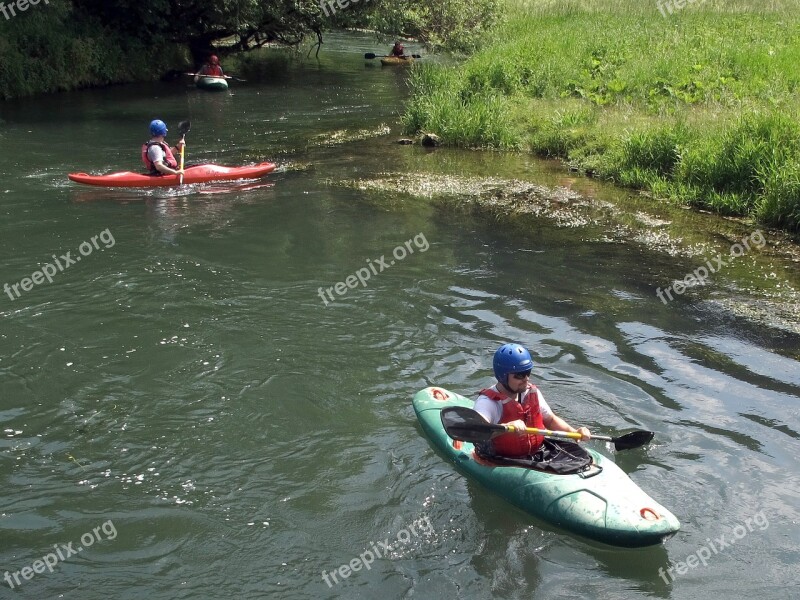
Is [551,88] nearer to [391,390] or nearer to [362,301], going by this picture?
[362,301]

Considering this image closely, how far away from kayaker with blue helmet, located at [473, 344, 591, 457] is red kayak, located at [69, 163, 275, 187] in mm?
8703

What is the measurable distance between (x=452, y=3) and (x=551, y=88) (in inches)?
397

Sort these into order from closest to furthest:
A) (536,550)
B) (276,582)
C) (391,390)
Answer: (276,582) → (536,550) → (391,390)

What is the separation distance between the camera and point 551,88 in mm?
18125

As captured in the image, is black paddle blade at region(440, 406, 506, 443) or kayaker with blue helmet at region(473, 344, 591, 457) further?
kayaker with blue helmet at region(473, 344, 591, 457)

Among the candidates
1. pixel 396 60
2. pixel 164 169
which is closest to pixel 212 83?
pixel 396 60

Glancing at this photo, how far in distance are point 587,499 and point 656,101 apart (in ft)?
40.0

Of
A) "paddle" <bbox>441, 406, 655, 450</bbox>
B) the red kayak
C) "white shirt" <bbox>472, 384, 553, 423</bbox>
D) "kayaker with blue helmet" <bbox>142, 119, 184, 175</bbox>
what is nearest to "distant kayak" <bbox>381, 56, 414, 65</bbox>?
the red kayak

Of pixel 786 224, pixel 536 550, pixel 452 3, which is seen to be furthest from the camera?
pixel 452 3

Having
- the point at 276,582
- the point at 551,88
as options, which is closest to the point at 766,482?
the point at 276,582

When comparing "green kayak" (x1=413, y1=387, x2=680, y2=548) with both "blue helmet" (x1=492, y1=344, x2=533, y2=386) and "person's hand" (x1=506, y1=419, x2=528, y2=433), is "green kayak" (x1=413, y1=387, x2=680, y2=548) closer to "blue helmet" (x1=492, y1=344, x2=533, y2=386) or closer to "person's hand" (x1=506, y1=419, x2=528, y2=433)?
"person's hand" (x1=506, y1=419, x2=528, y2=433)

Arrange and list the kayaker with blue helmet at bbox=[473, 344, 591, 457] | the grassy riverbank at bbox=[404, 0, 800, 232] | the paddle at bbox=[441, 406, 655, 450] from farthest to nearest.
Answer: the grassy riverbank at bbox=[404, 0, 800, 232] → the kayaker with blue helmet at bbox=[473, 344, 591, 457] → the paddle at bbox=[441, 406, 655, 450]

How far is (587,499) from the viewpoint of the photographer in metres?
5.72

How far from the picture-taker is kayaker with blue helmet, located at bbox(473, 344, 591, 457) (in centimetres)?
609
